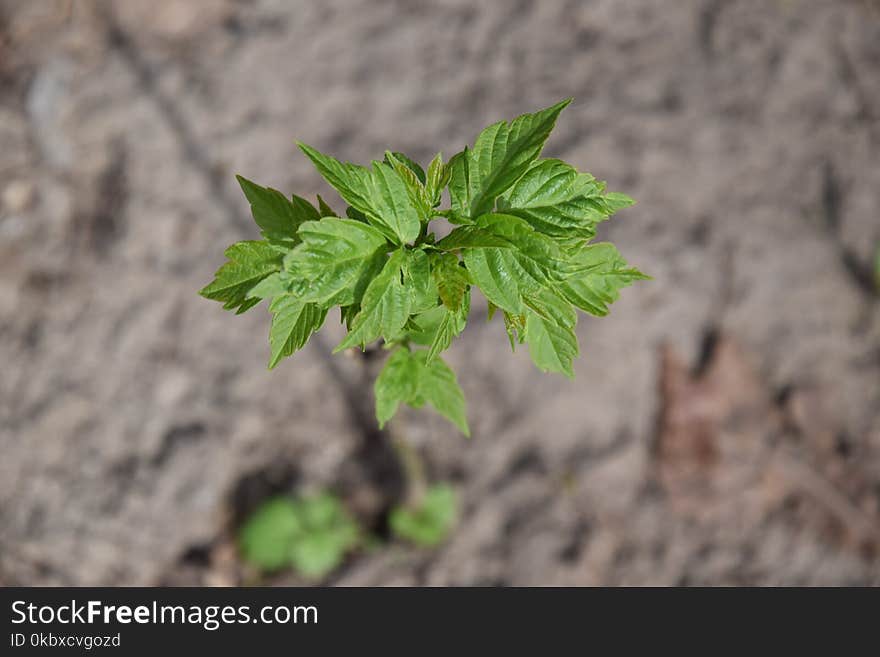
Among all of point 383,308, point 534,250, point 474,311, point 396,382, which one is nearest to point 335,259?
point 383,308

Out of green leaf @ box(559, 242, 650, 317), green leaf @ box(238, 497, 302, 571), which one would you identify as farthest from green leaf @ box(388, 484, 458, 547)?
green leaf @ box(559, 242, 650, 317)

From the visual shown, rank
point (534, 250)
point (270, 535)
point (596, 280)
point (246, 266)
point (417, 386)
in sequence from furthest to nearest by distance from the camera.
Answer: point (270, 535) → point (417, 386) → point (596, 280) → point (246, 266) → point (534, 250)

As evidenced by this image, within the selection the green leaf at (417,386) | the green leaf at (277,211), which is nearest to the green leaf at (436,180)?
the green leaf at (277,211)

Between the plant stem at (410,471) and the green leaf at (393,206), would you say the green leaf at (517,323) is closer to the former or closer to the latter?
the green leaf at (393,206)

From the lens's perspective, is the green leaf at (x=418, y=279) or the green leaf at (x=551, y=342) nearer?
the green leaf at (x=418, y=279)

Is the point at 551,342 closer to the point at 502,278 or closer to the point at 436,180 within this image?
the point at 502,278

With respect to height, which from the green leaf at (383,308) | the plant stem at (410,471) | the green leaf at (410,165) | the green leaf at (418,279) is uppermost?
the plant stem at (410,471)
